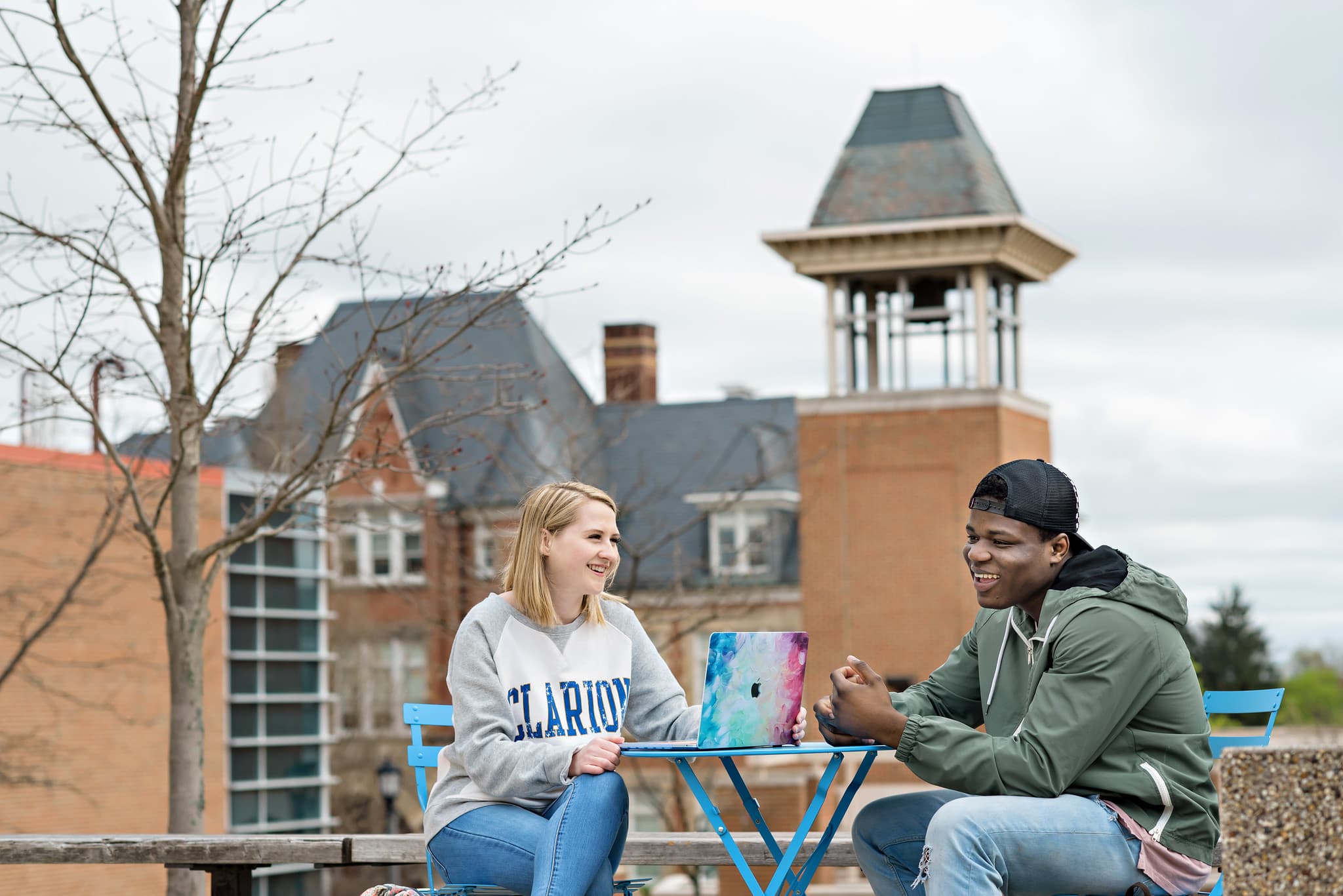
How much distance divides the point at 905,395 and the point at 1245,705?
2737 cm

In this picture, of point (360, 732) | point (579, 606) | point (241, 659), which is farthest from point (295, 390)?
point (579, 606)

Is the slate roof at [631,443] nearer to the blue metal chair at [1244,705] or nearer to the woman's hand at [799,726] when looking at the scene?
the blue metal chair at [1244,705]

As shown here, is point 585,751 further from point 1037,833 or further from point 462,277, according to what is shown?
point 462,277

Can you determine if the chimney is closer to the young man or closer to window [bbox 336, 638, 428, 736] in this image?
window [bbox 336, 638, 428, 736]

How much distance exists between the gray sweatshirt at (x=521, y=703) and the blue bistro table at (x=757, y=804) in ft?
0.74

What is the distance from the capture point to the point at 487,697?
496cm

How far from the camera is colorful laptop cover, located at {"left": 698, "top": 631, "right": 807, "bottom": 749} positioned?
4.67m

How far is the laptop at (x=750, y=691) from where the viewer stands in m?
Answer: 4.67

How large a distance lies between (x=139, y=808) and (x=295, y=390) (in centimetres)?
1375

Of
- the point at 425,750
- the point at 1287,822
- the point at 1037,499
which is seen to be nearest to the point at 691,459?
the point at 425,750

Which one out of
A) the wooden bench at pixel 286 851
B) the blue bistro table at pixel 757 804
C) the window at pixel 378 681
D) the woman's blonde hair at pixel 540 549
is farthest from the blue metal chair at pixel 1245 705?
the window at pixel 378 681

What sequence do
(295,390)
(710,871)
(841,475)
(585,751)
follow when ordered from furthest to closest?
(295,390) → (841,475) → (710,871) → (585,751)

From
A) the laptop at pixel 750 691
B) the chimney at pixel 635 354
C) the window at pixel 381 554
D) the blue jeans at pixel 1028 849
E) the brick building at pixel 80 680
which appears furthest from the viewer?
the chimney at pixel 635 354

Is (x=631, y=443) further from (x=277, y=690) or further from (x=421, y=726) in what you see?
(x=421, y=726)
